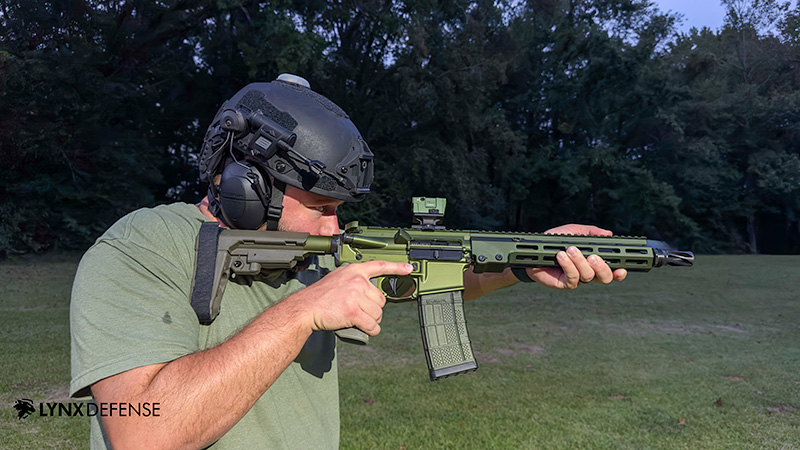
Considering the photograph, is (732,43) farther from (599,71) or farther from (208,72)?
(208,72)

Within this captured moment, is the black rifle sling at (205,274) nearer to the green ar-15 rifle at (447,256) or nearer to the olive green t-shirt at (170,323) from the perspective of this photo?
the olive green t-shirt at (170,323)

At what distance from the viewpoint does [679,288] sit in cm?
1441

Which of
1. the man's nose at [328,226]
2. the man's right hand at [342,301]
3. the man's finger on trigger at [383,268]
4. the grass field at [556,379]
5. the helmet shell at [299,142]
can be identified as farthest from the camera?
the grass field at [556,379]

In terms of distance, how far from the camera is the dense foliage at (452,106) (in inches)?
734

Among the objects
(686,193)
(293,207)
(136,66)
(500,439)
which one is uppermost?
(136,66)

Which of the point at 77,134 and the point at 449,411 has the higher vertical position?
the point at 77,134

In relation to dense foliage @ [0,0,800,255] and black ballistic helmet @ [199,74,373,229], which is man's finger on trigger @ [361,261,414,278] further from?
dense foliage @ [0,0,800,255]

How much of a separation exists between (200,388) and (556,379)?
19.4 ft

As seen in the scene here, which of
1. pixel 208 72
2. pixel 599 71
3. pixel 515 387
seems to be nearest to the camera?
pixel 515 387

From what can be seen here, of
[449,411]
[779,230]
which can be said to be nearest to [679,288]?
[449,411]

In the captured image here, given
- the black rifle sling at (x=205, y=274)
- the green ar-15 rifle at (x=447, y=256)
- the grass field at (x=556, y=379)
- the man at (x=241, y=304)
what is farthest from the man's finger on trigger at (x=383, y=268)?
the grass field at (x=556, y=379)

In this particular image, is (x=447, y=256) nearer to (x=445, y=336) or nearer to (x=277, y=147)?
(x=445, y=336)

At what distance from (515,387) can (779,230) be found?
108ft

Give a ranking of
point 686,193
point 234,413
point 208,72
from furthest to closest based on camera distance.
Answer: point 686,193 < point 208,72 < point 234,413
